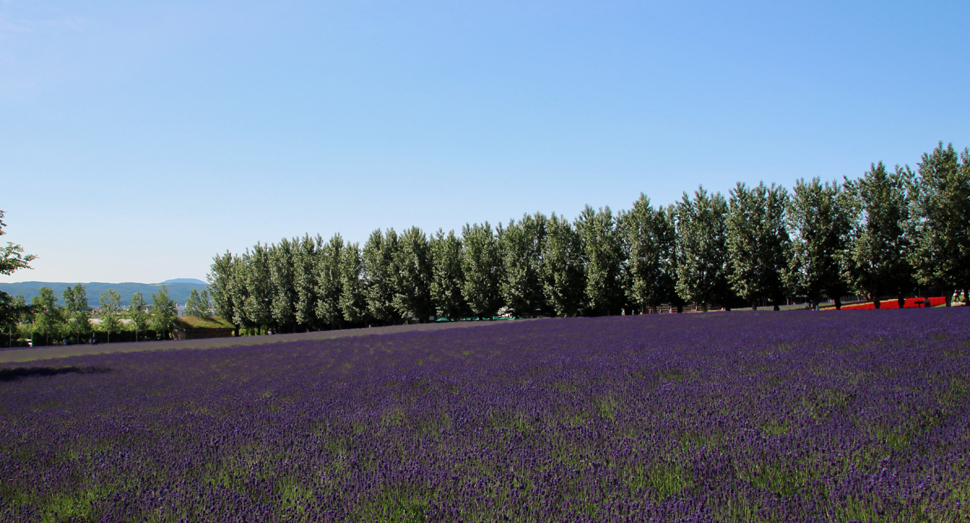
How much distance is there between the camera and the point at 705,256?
42469mm

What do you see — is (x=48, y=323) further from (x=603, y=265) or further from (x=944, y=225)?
(x=944, y=225)

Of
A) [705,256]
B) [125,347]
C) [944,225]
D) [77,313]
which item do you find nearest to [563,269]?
[705,256]

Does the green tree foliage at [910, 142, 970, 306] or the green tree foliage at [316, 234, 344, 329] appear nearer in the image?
the green tree foliage at [910, 142, 970, 306]

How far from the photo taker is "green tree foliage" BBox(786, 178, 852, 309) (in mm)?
37625

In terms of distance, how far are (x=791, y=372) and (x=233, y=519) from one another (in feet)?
22.2

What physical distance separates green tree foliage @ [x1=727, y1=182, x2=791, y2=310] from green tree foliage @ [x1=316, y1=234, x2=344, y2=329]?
137 feet

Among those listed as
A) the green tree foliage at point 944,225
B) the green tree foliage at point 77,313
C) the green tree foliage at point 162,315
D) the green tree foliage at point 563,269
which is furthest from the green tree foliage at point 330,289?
the green tree foliage at point 944,225

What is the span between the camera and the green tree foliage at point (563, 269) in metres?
47.2

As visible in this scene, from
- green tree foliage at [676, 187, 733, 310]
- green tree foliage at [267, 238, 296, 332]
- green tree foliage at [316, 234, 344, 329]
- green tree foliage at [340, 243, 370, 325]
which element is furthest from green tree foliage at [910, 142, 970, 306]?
green tree foliage at [267, 238, 296, 332]

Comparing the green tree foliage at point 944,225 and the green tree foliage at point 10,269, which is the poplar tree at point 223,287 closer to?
the green tree foliage at point 10,269

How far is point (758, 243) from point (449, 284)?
93.6 feet

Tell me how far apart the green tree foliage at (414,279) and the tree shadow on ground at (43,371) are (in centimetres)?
3811

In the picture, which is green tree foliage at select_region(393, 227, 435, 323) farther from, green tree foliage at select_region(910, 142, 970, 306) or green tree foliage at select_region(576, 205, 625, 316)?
green tree foliage at select_region(910, 142, 970, 306)

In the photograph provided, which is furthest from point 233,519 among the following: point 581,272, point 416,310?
point 416,310
